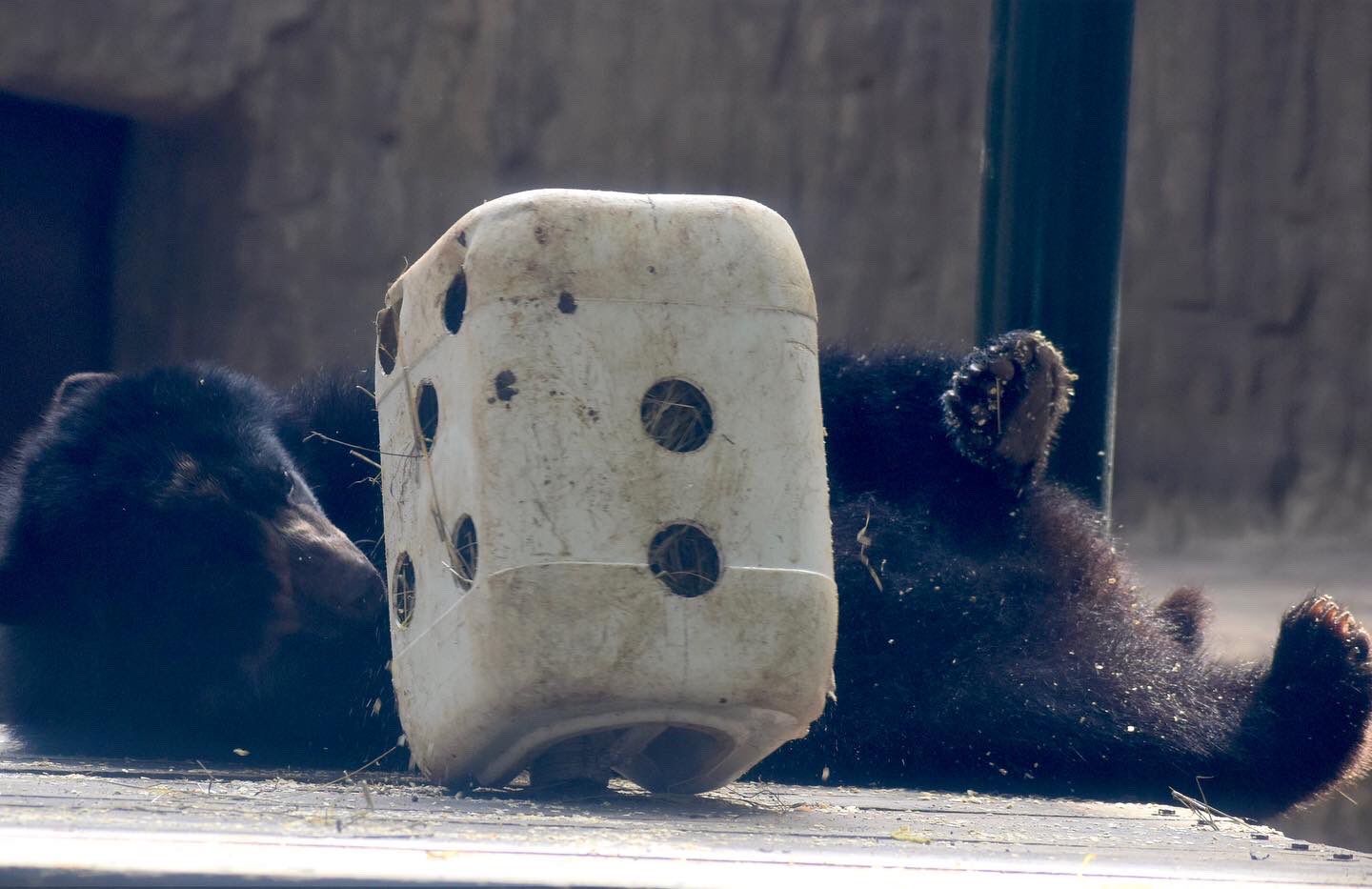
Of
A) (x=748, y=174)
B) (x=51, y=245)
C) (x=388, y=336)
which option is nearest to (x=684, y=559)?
(x=388, y=336)

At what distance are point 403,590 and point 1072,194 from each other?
2.19 m

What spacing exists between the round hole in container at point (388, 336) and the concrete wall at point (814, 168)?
532cm

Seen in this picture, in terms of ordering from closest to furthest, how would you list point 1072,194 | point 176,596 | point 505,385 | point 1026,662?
point 505,385
point 176,596
point 1026,662
point 1072,194

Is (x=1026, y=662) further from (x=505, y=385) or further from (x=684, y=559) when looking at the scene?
(x=505, y=385)

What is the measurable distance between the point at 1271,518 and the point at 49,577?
272 inches

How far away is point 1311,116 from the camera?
327 inches

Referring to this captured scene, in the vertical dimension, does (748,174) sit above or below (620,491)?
above

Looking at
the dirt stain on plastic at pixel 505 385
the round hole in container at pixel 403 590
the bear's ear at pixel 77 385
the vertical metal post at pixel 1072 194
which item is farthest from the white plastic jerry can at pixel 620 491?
the vertical metal post at pixel 1072 194

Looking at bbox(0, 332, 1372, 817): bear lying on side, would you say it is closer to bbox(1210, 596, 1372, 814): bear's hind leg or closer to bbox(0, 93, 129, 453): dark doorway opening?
bbox(1210, 596, 1372, 814): bear's hind leg

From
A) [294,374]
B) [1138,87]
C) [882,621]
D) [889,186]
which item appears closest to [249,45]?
[294,374]

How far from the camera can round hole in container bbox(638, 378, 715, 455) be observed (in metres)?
2.04

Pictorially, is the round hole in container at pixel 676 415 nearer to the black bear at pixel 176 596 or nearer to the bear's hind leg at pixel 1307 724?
the black bear at pixel 176 596

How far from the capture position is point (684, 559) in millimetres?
2006

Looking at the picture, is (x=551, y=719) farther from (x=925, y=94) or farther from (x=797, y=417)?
(x=925, y=94)
